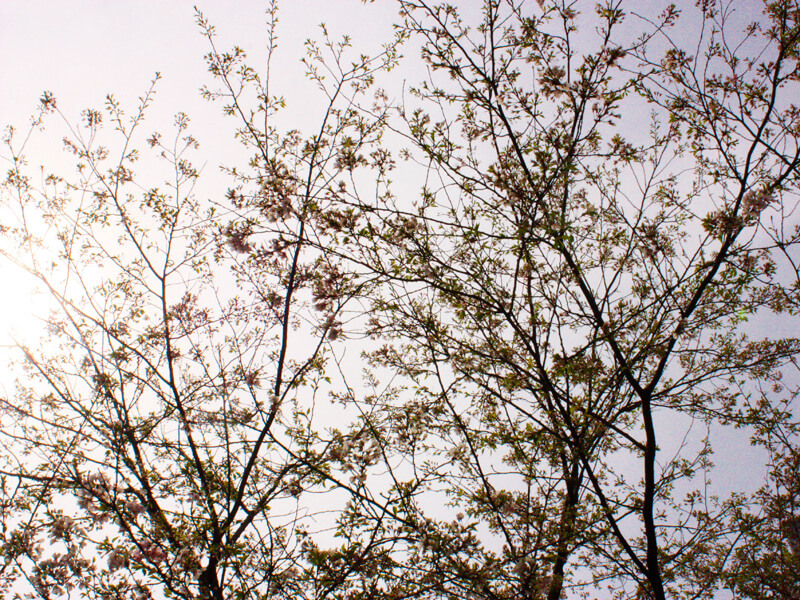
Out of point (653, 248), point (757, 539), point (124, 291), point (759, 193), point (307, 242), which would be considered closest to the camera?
point (759, 193)

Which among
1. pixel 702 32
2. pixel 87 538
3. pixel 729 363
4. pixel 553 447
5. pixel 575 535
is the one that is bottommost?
pixel 87 538

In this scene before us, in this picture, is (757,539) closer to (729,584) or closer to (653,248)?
(729,584)

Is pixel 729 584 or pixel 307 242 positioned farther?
pixel 729 584

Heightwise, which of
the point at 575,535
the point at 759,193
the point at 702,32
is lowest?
the point at 575,535

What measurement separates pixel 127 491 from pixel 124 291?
2.65 meters

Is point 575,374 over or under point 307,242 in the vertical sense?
under

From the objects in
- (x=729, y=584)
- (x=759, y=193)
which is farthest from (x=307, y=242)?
(x=729, y=584)

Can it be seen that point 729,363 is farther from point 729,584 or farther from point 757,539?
point 729,584

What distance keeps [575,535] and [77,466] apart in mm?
5338

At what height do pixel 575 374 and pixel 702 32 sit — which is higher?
pixel 702 32

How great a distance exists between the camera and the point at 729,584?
4.85m

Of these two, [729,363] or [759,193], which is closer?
[759,193]

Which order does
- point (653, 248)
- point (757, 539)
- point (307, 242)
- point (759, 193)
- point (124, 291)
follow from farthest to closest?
point (124, 291), point (757, 539), point (653, 248), point (307, 242), point (759, 193)

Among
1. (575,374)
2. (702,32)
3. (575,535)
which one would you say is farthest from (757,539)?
(702,32)
